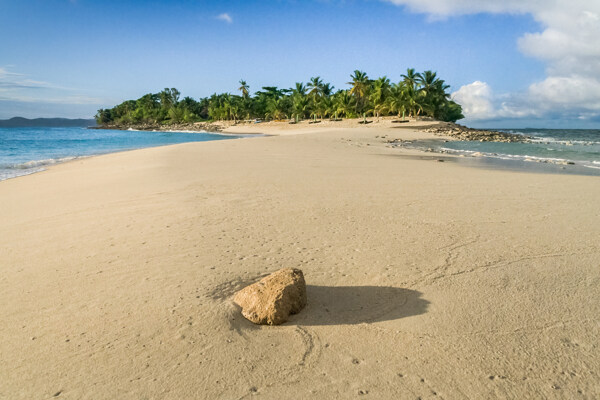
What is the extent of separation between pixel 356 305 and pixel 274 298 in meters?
0.75

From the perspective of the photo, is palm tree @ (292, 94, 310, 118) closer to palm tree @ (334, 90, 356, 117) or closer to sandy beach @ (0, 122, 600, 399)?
palm tree @ (334, 90, 356, 117)

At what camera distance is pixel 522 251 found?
458 cm

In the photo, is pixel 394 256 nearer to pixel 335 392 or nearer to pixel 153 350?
pixel 335 392

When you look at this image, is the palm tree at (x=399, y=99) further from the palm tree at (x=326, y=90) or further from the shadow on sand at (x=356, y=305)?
the shadow on sand at (x=356, y=305)

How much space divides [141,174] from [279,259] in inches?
323

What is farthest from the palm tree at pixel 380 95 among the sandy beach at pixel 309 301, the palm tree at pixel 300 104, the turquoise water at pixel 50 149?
the sandy beach at pixel 309 301

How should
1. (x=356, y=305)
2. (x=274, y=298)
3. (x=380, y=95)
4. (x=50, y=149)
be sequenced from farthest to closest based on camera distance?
(x=380, y=95)
(x=50, y=149)
(x=356, y=305)
(x=274, y=298)

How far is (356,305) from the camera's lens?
3.32m

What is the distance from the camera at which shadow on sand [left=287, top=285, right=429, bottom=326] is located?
311cm

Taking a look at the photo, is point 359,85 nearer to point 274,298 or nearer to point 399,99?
point 399,99

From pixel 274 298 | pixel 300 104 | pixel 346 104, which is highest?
pixel 300 104

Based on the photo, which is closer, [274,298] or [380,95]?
[274,298]

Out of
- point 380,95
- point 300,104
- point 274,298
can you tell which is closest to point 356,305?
point 274,298

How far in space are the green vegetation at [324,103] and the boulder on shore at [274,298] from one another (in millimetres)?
62493
